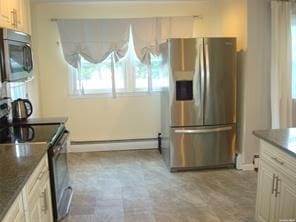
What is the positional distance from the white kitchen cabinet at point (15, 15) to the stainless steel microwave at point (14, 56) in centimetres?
15

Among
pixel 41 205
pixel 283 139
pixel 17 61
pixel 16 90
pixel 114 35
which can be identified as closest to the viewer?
pixel 41 205

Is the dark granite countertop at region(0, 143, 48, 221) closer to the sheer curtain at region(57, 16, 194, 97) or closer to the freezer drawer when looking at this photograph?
the freezer drawer

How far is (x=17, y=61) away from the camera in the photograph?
2.51 m

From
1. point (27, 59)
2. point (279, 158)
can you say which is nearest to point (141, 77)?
point (27, 59)

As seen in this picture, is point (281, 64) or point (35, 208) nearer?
point (35, 208)

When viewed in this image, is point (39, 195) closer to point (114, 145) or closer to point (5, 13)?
point (5, 13)

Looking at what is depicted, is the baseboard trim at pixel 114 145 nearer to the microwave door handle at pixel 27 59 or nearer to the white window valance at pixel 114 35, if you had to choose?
the white window valance at pixel 114 35

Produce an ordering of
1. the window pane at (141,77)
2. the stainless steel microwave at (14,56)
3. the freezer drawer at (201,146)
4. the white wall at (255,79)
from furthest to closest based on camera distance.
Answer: the window pane at (141,77) → the freezer drawer at (201,146) → the white wall at (255,79) → the stainless steel microwave at (14,56)

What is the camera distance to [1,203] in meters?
1.39

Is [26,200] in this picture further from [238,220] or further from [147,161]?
[147,161]

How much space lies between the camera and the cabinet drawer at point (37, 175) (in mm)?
1823

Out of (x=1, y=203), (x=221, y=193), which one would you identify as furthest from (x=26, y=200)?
(x=221, y=193)

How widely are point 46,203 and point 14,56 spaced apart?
1.17m

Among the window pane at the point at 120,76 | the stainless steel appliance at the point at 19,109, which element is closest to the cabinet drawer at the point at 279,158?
the stainless steel appliance at the point at 19,109
